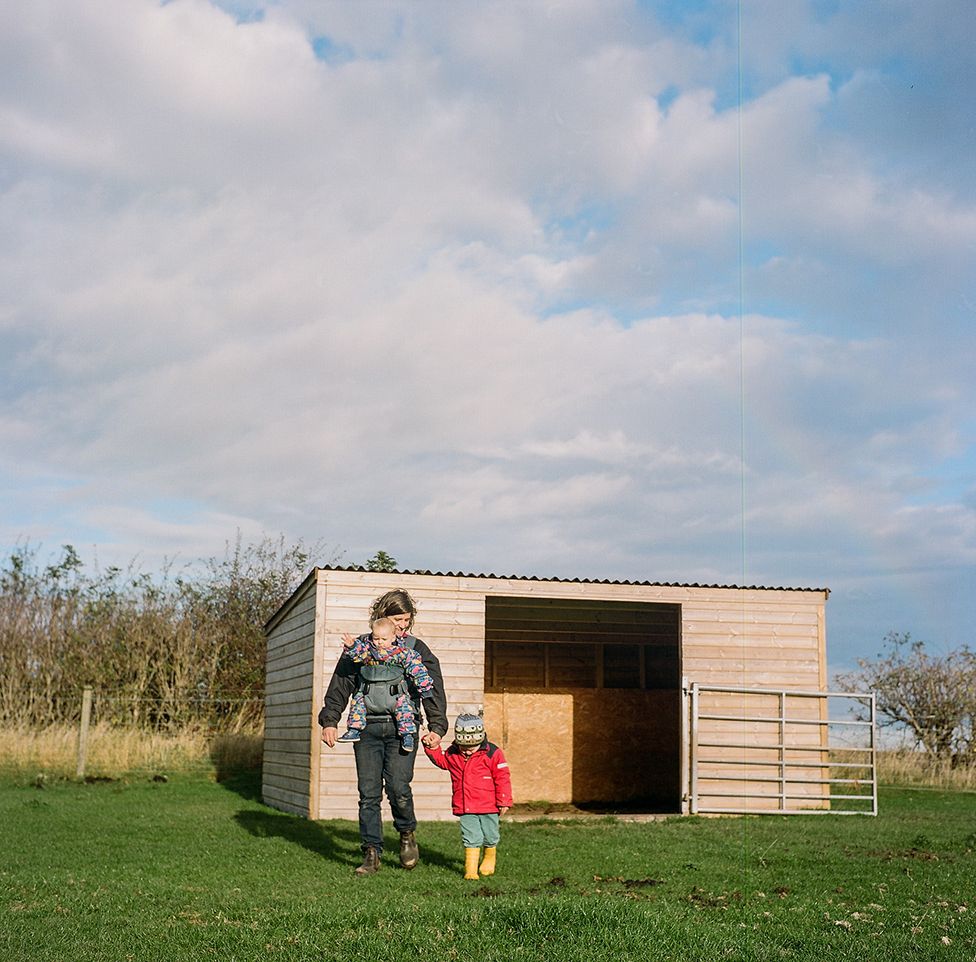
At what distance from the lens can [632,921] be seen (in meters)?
5.48

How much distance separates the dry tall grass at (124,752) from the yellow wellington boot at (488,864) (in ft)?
41.1

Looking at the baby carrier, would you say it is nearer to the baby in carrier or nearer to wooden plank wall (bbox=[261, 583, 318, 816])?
the baby in carrier

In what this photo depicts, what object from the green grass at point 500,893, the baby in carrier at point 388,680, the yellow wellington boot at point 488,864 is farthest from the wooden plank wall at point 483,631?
the yellow wellington boot at point 488,864

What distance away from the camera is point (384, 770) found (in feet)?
26.3

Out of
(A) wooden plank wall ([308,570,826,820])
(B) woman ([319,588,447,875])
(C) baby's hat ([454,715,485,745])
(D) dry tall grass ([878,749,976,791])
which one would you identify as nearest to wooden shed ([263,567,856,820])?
(A) wooden plank wall ([308,570,826,820])

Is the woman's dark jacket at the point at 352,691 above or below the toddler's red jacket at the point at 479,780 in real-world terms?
above

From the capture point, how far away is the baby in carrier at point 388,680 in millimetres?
7941

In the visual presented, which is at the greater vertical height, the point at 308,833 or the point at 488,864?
the point at 488,864

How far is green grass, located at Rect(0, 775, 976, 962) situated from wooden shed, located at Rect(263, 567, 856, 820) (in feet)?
5.92

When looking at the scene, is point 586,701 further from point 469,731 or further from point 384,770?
point 469,731

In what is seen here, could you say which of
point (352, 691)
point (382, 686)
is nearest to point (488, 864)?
point (382, 686)

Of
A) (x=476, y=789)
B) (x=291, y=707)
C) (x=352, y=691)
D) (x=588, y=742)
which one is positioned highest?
(x=352, y=691)

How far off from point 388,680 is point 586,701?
10.1 meters

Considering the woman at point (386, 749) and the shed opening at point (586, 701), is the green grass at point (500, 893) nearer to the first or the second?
the woman at point (386, 749)
